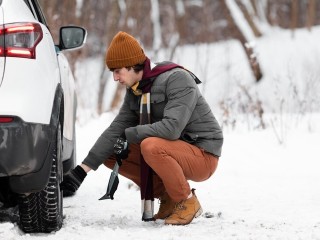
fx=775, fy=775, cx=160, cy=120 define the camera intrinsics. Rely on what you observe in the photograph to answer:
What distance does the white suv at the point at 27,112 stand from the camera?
350 cm

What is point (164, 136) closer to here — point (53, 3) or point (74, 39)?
point (74, 39)

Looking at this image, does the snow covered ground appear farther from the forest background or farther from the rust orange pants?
the forest background

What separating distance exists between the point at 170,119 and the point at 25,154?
1.12m

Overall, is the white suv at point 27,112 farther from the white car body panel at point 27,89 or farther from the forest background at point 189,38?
the forest background at point 189,38

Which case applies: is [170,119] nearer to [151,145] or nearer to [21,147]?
[151,145]

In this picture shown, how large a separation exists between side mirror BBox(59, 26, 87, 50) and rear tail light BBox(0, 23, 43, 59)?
4.78 ft

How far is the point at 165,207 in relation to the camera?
4.90 metres

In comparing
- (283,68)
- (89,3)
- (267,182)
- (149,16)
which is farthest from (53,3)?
(149,16)

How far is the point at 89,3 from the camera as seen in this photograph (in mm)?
19438

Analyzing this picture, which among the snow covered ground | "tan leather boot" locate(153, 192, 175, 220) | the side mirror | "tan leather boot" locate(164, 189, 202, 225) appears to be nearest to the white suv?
the snow covered ground

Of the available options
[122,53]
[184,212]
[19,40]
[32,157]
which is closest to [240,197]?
[184,212]

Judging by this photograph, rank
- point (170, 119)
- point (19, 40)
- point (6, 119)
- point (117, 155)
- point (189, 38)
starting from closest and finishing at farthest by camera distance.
A: point (6, 119) < point (19, 40) < point (170, 119) < point (117, 155) < point (189, 38)

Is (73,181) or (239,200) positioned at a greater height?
(73,181)

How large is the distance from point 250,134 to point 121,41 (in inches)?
185
